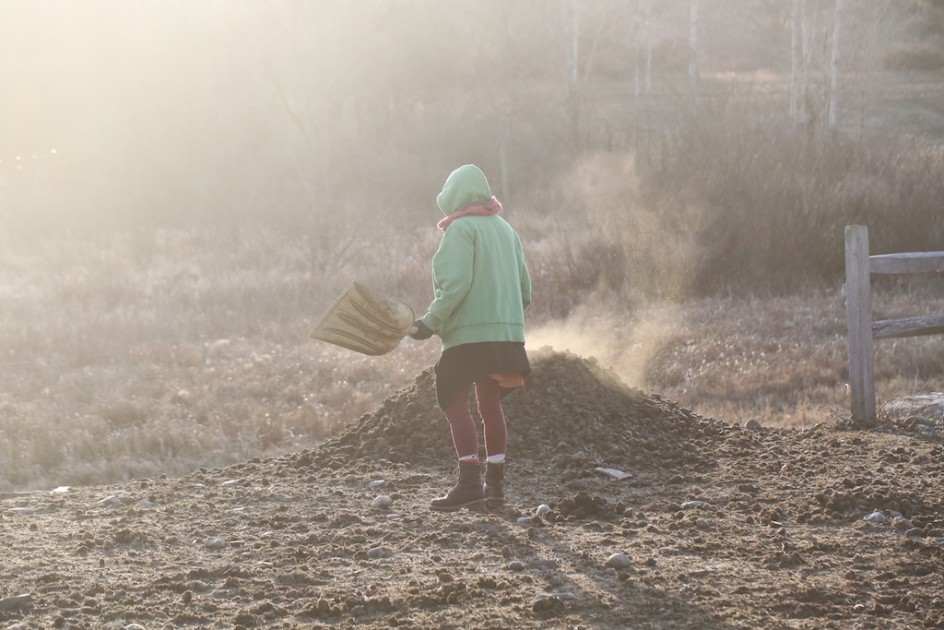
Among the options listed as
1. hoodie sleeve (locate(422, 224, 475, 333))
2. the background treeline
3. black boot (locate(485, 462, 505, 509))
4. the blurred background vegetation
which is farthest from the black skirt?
the background treeline

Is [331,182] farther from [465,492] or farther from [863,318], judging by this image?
[465,492]

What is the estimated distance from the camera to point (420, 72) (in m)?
42.8

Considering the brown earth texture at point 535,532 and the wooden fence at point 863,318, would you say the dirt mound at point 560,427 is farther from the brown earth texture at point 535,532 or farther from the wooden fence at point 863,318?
the wooden fence at point 863,318

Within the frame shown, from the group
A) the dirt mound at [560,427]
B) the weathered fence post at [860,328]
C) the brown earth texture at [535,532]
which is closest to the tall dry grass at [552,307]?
the weathered fence post at [860,328]

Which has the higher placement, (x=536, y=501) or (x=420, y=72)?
(x=420, y=72)

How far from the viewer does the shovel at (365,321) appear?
18.8 ft

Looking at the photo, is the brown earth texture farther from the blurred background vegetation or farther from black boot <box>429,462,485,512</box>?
the blurred background vegetation

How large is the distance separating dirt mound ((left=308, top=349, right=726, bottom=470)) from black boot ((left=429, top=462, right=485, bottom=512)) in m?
1.23

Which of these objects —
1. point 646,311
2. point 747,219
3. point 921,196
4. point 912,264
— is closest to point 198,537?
point 912,264

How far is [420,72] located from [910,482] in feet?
125

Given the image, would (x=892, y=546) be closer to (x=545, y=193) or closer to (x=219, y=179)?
(x=545, y=193)

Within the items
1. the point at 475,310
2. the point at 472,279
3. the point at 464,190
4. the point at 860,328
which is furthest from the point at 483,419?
the point at 860,328

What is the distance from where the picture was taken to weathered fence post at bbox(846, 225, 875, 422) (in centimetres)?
817

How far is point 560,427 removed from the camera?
7598 millimetres
